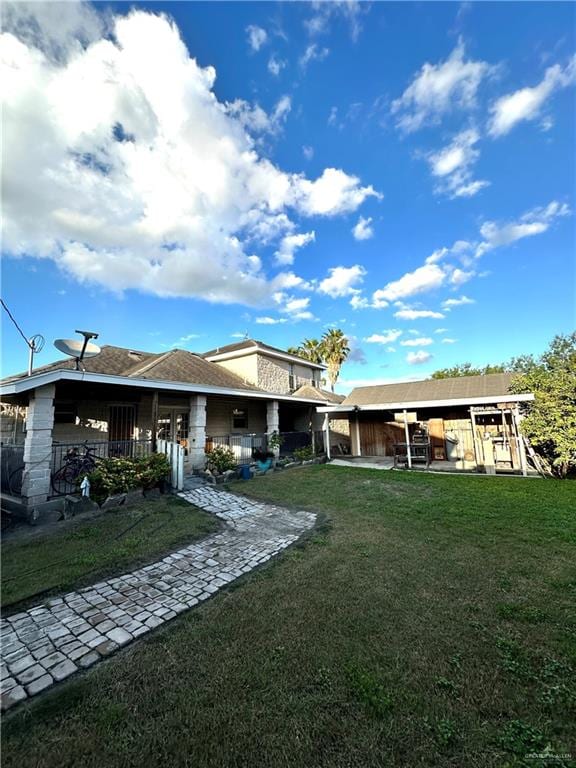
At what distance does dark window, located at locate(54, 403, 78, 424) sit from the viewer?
11250mm

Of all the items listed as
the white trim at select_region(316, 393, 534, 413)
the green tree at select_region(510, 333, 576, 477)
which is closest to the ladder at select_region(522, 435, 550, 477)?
the green tree at select_region(510, 333, 576, 477)

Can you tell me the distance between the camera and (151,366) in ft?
39.8

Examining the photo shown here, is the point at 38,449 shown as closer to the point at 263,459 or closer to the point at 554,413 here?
the point at 263,459

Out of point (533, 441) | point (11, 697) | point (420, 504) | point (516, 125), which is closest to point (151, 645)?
point (11, 697)

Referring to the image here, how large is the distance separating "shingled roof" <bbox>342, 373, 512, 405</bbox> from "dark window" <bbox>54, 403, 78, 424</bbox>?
1303 centimetres

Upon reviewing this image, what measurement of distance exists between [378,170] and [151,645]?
17656 millimetres

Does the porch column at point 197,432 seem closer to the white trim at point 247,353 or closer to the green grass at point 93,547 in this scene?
the green grass at point 93,547

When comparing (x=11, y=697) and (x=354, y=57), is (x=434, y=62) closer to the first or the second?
(x=354, y=57)

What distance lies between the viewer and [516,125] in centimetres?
1064

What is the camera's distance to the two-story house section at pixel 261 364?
17.8 meters

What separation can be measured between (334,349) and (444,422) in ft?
60.6

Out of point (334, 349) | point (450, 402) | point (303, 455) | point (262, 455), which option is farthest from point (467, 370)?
point (262, 455)

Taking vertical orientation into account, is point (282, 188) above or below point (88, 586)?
above

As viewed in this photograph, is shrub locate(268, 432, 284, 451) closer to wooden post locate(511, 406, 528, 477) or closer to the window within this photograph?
the window
